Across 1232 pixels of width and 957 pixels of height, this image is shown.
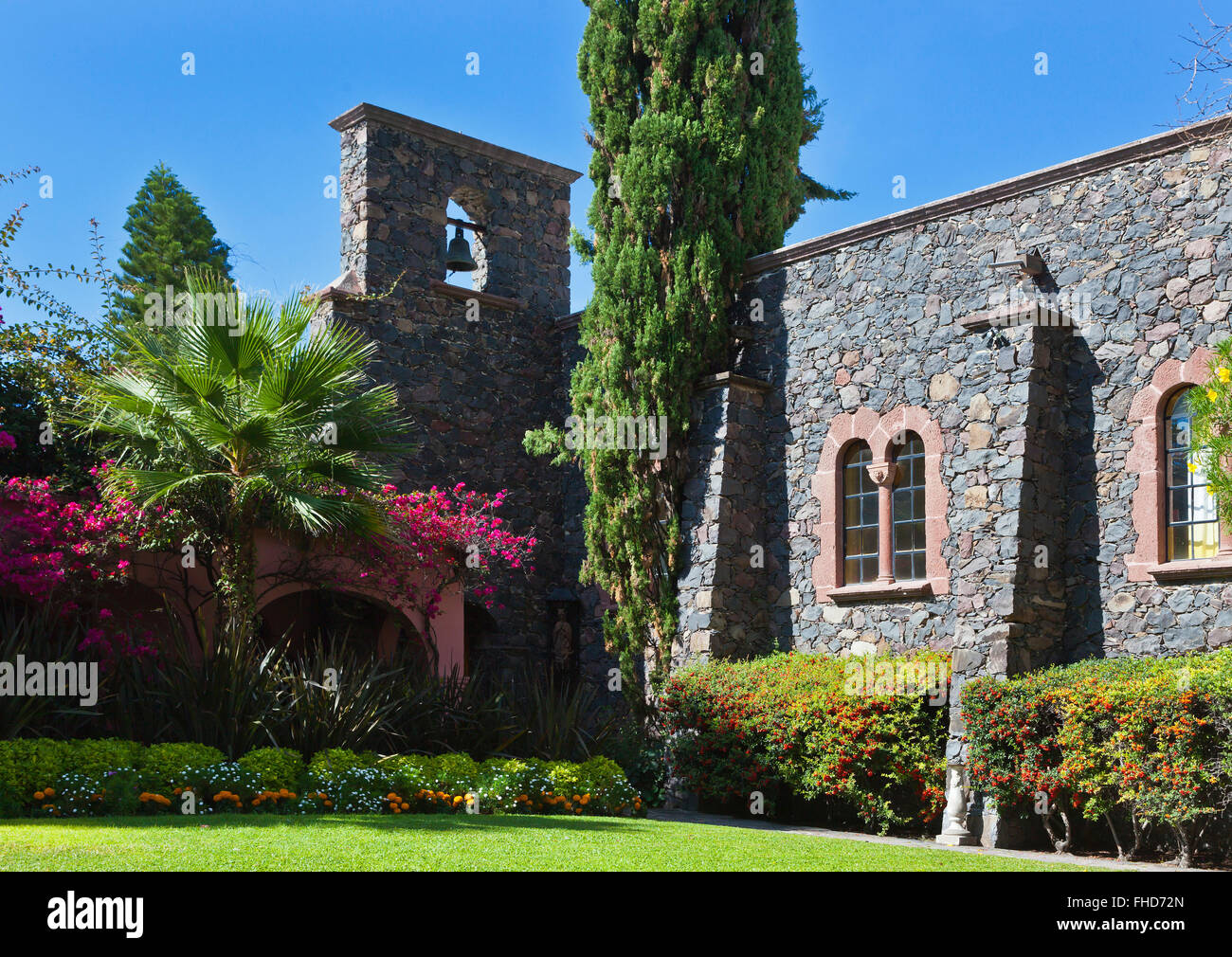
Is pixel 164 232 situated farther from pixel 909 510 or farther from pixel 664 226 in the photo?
pixel 909 510

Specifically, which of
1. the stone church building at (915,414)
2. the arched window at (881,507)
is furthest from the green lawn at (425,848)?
the arched window at (881,507)

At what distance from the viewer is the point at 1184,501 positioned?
11.9m

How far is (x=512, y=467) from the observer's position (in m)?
18.3

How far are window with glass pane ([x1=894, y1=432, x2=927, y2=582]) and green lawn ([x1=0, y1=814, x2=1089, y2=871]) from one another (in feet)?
14.7

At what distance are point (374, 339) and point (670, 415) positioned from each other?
14.3ft

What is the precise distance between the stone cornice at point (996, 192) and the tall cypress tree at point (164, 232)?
18.8 m

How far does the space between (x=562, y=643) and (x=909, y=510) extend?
19.5 ft

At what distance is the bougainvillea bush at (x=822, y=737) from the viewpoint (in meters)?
12.1

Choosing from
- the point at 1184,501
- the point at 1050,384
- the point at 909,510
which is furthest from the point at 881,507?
the point at 1184,501

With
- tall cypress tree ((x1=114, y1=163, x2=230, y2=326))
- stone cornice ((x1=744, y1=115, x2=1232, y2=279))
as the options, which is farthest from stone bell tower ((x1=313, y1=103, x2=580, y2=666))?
tall cypress tree ((x1=114, y1=163, x2=230, y2=326))

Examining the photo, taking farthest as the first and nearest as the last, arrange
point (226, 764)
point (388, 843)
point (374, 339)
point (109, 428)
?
1. point (374, 339)
2. point (109, 428)
3. point (226, 764)
4. point (388, 843)

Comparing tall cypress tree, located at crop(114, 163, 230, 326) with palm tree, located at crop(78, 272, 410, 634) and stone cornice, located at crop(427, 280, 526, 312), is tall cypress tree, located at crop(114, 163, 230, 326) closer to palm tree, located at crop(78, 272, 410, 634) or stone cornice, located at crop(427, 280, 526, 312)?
stone cornice, located at crop(427, 280, 526, 312)
